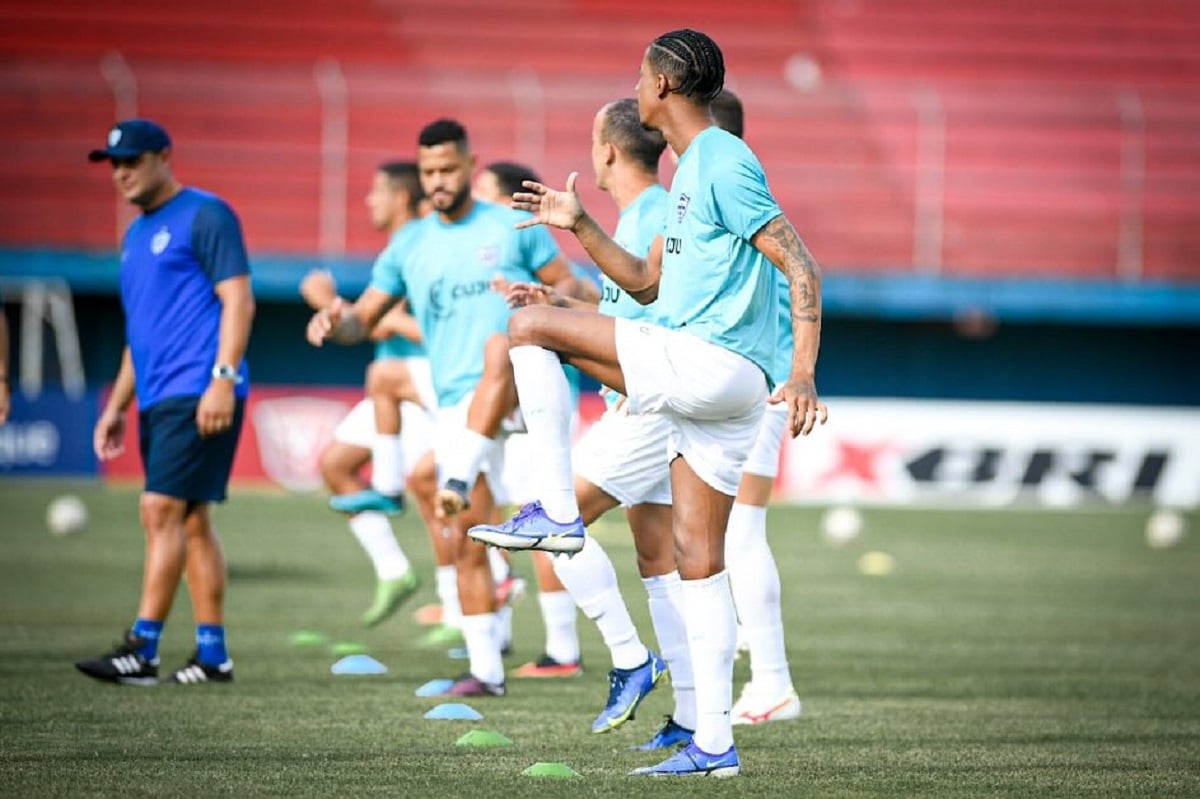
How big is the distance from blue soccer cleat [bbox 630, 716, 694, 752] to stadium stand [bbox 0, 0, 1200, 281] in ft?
60.0

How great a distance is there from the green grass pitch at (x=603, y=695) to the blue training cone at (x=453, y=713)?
0.07m

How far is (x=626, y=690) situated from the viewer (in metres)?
6.89

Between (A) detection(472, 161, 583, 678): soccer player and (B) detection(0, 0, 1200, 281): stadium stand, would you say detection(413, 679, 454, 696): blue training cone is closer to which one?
(A) detection(472, 161, 583, 678): soccer player

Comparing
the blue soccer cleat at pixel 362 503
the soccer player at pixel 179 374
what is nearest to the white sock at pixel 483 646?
the blue soccer cleat at pixel 362 503

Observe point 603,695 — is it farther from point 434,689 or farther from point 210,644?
point 210,644

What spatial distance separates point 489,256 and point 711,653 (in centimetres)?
296

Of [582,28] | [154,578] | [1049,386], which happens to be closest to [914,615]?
[154,578]

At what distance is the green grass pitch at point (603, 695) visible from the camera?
6.05m

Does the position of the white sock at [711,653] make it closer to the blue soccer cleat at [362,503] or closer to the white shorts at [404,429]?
the blue soccer cleat at [362,503]

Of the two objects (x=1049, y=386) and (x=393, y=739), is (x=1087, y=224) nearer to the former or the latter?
(x=1049, y=386)

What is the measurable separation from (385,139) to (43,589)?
14.6 meters

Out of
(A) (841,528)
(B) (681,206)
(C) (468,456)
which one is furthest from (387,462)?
(A) (841,528)

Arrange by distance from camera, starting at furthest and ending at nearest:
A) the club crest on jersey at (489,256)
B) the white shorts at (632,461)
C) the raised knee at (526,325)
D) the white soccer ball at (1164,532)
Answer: the white soccer ball at (1164,532) < the club crest on jersey at (489,256) < the white shorts at (632,461) < the raised knee at (526,325)

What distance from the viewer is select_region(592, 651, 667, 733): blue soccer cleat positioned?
6809 millimetres
